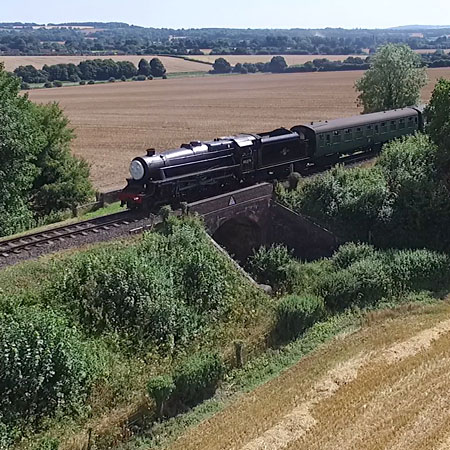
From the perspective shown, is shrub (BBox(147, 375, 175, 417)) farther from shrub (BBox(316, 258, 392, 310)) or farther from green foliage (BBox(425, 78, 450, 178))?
green foliage (BBox(425, 78, 450, 178))

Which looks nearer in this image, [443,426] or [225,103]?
[443,426]

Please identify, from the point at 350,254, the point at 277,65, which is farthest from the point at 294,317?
the point at 277,65

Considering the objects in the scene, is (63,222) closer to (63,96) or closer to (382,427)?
(382,427)

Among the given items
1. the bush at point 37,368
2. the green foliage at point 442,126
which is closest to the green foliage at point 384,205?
the green foliage at point 442,126

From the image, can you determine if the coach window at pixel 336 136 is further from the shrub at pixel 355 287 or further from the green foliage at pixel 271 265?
the shrub at pixel 355 287

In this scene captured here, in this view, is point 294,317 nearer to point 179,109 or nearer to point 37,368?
point 37,368

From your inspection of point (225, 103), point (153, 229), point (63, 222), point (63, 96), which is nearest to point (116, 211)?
point (63, 222)
